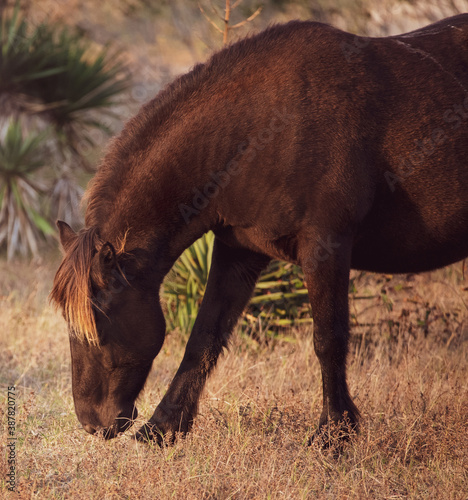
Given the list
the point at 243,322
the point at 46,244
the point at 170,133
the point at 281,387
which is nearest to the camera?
the point at 170,133

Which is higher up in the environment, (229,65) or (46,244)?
(229,65)

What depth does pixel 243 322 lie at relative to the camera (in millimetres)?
5727

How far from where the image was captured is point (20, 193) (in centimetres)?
888

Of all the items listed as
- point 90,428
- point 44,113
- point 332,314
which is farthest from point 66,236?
point 44,113

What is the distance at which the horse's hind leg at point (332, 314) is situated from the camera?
350cm

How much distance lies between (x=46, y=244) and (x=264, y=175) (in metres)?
6.30

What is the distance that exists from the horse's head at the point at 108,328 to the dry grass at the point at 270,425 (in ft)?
0.82

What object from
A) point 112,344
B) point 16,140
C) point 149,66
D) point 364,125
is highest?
point 149,66

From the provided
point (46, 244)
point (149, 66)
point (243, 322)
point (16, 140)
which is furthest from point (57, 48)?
point (149, 66)

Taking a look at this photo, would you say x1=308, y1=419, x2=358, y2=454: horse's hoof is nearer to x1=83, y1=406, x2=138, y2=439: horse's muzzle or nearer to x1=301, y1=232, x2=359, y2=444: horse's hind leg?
x1=301, y1=232, x2=359, y2=444: horse's hind leg

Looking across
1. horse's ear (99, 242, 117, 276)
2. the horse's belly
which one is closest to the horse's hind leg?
the horse's belly

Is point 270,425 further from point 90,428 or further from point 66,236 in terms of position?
point 66,236

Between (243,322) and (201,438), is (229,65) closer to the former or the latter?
Answer: (201,438)

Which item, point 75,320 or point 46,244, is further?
point 46,244
